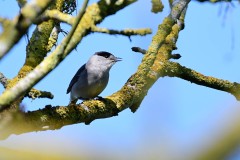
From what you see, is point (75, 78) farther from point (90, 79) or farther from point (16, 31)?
point (16, 31)

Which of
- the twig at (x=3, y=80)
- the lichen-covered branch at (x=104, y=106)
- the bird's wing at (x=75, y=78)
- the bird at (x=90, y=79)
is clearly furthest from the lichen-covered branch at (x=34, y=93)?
the bird's wing at (x=75, y=78)

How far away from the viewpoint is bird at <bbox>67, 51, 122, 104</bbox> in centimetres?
794

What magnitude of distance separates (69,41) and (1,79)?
2416 mm

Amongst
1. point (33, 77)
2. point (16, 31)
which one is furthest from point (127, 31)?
point (16, 31)

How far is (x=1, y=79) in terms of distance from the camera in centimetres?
440

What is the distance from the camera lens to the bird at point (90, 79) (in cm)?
794

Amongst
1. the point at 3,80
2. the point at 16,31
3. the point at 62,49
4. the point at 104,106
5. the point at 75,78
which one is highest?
the point at 75,78

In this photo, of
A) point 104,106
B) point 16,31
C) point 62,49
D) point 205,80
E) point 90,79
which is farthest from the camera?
point 90,79

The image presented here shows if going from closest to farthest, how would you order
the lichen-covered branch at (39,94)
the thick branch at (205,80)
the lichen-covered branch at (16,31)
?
the lichen-covered branch at (16,31) → the lichen-covered branch at (39,94) → the thick branch at (205,80)

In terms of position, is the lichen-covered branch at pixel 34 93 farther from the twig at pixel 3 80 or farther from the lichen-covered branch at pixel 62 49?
the lichen-covered branch at pixel 62 49

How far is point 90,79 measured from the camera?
26.6ft

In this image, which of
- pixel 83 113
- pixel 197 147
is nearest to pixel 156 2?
pixel 83 113

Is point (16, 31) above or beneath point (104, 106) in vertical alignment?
beneath

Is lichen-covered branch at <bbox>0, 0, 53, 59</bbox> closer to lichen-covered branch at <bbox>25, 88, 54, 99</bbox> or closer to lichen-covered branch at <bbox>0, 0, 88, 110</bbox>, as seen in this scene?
lichen-covered branch at <bbox>0, 0, 88, 110</bbox>
